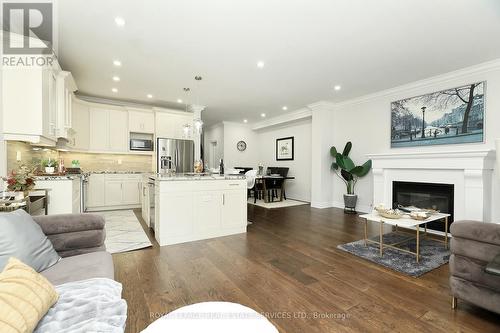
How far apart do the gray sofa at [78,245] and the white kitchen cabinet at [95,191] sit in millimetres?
3996

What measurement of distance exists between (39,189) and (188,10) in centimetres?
278

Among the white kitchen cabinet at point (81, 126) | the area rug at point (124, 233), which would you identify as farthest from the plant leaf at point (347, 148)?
the white kitchen cabinet at point (81, 126)

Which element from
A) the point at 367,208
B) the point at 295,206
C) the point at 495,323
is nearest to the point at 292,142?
the point at 295,206

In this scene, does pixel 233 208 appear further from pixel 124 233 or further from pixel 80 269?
pixel 80 269

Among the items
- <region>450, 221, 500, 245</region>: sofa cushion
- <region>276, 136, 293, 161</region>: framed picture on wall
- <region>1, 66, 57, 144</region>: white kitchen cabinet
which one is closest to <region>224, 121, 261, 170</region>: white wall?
<region>276, 136, 293, 161</region>: framed picture on wall

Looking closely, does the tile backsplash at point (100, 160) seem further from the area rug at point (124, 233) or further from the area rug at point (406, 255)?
the area rug at point (406, 255)

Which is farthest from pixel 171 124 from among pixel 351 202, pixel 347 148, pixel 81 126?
pixel 351 202

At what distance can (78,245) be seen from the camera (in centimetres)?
177

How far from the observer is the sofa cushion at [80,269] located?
134cm

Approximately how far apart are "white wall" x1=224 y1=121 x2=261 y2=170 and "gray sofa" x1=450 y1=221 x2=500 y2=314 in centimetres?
A: 684

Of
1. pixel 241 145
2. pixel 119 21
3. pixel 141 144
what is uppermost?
pixel 119 21

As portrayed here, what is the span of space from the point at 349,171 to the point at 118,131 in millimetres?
5671

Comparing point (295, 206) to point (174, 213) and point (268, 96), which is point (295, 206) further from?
point (174, 213)

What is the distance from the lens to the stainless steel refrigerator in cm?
569
